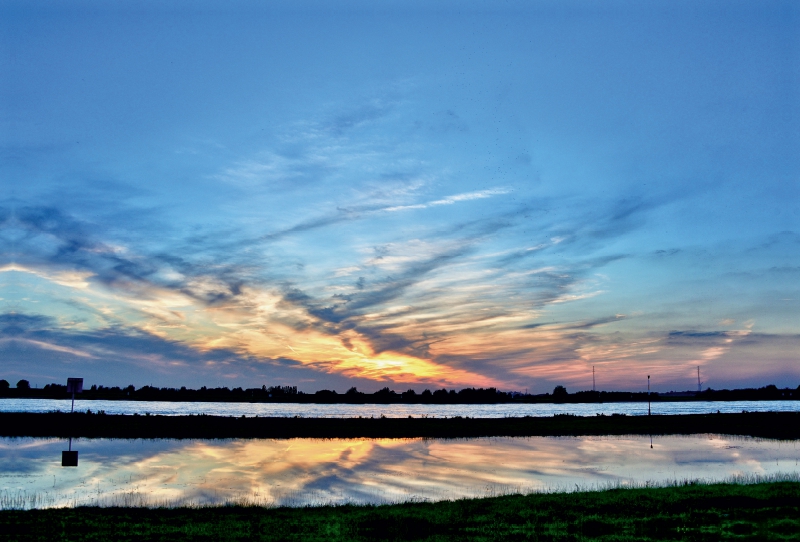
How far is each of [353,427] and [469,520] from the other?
63867mm

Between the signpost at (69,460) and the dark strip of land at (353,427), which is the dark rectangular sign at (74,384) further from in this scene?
the signpost at (69,460)

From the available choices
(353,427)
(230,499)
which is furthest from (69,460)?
(353,427)

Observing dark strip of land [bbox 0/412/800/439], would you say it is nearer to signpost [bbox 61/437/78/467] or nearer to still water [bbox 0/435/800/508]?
still water [bbox 0/435/800/508]

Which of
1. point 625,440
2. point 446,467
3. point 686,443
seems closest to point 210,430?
point 446,467

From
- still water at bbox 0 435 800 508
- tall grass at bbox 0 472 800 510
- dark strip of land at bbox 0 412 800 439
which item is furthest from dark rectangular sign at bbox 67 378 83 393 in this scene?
tall grass at bbox 0 472 800 510

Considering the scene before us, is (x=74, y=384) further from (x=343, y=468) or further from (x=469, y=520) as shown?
(x=469, y=520)

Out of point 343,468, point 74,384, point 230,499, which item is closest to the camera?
point 230,499

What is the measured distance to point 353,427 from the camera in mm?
86938

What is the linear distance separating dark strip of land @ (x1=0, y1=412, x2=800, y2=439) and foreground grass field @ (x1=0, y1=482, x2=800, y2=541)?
49.2m

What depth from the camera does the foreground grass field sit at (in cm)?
2260

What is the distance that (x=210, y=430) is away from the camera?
254ft

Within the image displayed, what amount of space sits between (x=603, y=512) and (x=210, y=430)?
6304 cm

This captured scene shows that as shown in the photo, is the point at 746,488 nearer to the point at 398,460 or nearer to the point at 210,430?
the point at 398,460

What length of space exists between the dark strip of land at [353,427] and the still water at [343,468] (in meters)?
7.52
